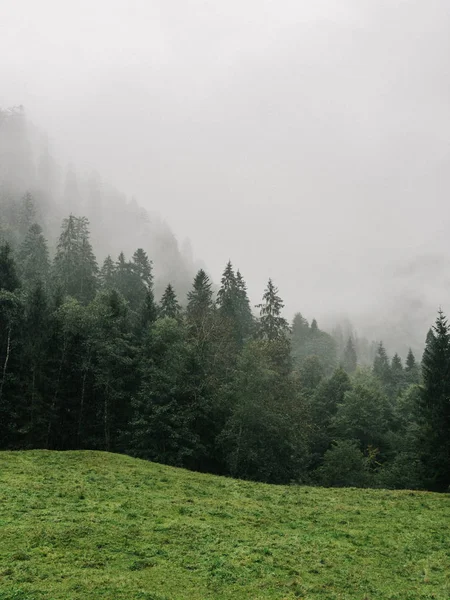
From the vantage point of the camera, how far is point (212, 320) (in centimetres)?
5725

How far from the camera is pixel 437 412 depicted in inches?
1442

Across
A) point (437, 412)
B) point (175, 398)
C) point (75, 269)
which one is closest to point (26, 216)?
point (75, 269)

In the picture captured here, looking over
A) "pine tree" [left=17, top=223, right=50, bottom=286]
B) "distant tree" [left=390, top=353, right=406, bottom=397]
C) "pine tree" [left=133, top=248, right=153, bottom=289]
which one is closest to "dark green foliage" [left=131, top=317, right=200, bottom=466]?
"pine tree" [left=17, top=223, right=50, bottom=286]

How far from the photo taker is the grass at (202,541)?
12438 millimetres

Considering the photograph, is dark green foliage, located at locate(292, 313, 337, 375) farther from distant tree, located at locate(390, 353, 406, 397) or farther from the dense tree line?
the dense tree line

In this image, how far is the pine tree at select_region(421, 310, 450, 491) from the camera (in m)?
35.4

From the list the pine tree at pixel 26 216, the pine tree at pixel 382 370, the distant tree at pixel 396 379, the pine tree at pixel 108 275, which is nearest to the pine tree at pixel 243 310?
the pine tree at pixel 108 275

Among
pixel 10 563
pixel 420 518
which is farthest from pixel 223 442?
pixel 10 563

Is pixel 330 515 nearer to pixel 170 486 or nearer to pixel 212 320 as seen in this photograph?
pixel 170 486

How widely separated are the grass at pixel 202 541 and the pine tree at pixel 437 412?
8.81 meters

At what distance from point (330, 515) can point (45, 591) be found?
1612 cm

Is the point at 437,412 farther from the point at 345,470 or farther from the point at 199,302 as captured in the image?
the point at 199,302

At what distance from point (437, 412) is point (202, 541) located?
2850 centimetres

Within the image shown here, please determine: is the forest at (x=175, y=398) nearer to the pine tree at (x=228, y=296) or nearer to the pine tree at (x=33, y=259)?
the pine tree at (x=228, y=296)
